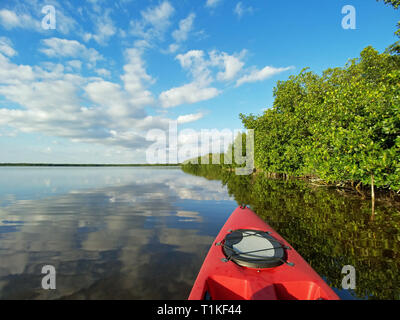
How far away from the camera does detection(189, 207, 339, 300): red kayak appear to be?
2732 millimetres

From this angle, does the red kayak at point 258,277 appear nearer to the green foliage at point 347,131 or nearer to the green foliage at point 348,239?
the green foliage at point 348,239

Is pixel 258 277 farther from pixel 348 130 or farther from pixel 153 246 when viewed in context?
pixel 348 130

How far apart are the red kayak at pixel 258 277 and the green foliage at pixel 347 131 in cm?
687

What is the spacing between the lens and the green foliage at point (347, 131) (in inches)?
303

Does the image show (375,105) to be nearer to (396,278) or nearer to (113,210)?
(396,278)

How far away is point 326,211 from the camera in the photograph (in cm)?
931

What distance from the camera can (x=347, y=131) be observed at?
8.95 metres

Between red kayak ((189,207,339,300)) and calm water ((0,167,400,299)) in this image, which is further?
calm water ((0,167,400,299))

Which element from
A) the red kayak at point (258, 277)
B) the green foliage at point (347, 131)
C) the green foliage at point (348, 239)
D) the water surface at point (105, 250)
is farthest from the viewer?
the green foliage at point (347, 131)

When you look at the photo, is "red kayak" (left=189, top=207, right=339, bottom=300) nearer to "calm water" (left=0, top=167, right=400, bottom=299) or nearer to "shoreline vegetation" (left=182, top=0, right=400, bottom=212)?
"calm water" (left=0, top=167, right=400, bottom=299)

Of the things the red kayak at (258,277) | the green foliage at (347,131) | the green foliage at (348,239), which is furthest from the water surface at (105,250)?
the green foliage at (347,131)

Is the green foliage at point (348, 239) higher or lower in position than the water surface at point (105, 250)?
higher

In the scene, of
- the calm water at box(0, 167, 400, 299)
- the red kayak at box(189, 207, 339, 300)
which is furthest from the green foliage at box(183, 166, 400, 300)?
the red kayak at box(189, 207, 339, 300)

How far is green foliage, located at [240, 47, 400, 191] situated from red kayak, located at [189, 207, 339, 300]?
6.87 meters
